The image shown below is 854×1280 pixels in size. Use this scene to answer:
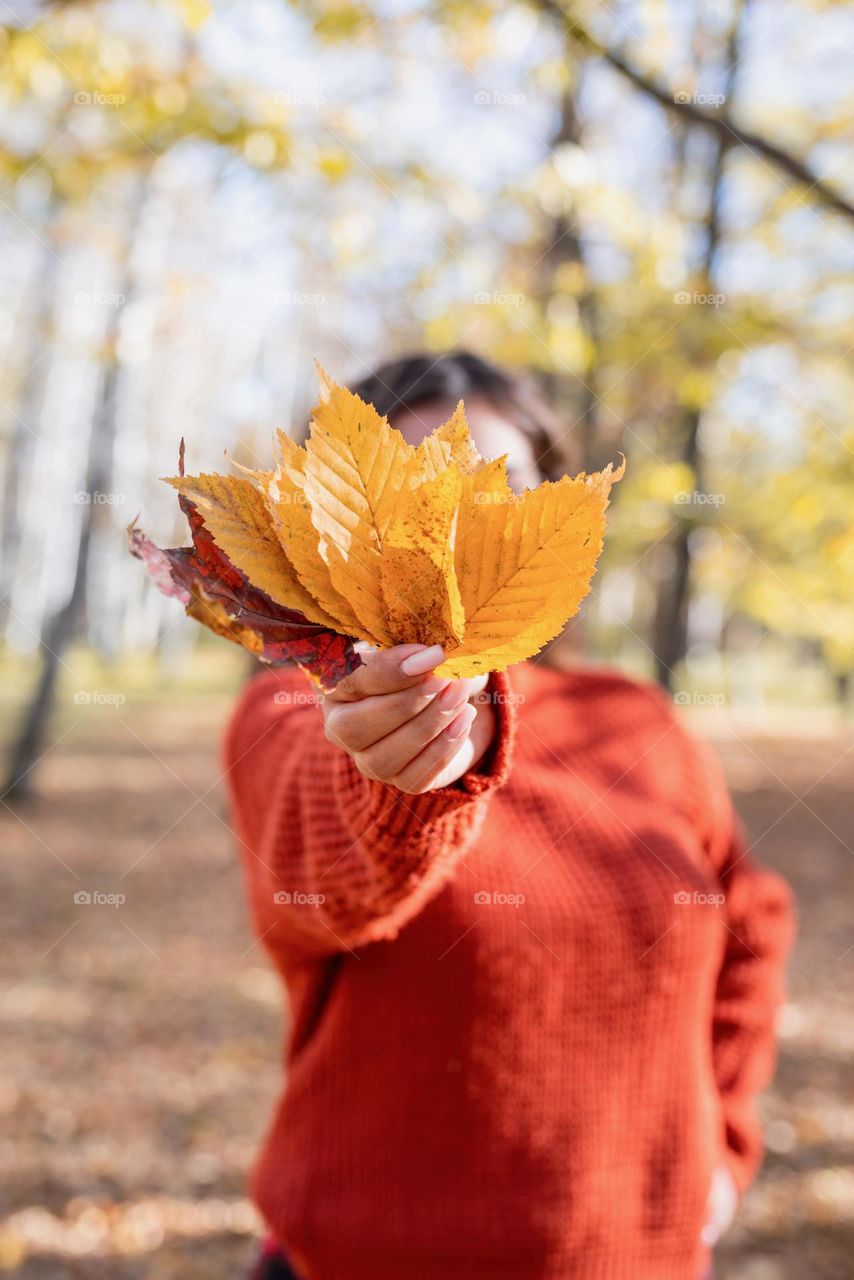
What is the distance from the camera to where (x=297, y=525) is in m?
0.76

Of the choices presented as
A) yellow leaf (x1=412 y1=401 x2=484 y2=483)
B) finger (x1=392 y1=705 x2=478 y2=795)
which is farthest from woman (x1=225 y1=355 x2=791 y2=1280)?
yellow leaf (x1=412 y1=401 x2=484 y2=483)

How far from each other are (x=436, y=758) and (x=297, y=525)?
255 mm

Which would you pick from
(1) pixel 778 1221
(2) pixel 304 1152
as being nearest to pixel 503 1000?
(2) pixel 304 1152

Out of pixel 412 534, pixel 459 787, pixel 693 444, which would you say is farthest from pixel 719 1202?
pixel 693 444

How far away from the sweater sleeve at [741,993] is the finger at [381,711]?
4.62 feet

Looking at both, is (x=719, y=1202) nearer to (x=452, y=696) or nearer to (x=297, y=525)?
(x=452, y=696)

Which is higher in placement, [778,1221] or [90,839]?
[90,839]

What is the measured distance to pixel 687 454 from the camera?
9.02m

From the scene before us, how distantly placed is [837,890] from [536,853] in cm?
757

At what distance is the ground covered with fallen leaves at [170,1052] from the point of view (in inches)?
159

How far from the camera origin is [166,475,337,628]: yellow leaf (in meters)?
0.77

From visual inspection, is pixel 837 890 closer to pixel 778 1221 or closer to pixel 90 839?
pixel 778 1221

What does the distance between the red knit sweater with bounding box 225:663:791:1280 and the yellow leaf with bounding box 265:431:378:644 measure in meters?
0.58

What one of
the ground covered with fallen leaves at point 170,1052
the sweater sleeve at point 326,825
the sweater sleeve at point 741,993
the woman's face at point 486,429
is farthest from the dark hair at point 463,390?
the ground covered with fallen leaves at point 170,1052
